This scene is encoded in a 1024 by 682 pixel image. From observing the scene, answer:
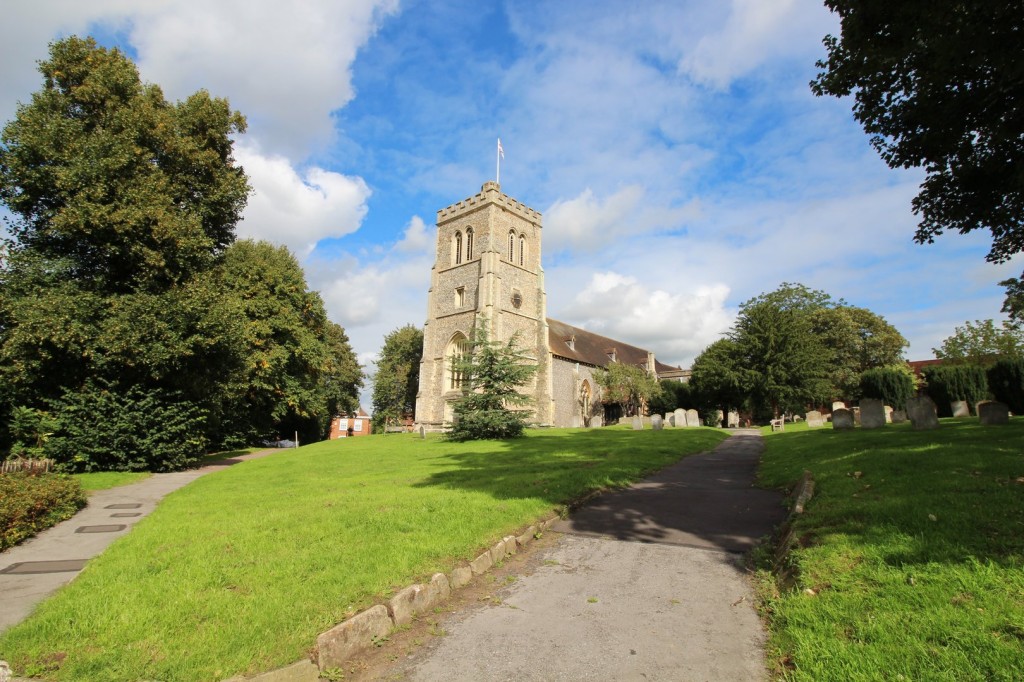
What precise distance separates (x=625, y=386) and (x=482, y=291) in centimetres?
1521

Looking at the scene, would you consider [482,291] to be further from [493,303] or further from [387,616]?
[387,616]

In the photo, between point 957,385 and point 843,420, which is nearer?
point 843,420

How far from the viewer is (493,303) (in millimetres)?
36031

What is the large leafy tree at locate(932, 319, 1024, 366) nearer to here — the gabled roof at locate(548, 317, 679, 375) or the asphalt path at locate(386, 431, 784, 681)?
the gabled roof at locate(548, 317, 679, 375)

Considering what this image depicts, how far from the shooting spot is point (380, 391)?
1950 inches

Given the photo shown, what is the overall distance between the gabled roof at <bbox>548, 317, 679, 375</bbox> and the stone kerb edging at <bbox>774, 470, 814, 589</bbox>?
32878 mm

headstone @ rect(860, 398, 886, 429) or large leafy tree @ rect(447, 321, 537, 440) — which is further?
large leafy tree @ rect(447, 321, 537, 440)

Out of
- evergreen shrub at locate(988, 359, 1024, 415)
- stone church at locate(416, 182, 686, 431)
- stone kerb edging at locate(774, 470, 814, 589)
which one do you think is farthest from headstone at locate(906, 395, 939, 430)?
stone church at locate(416, 182, 686, 431)

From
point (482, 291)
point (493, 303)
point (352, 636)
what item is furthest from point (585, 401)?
point (352, 636)

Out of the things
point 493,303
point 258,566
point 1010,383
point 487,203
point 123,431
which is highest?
point 487,203

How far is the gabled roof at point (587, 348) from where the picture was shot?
43728 mm

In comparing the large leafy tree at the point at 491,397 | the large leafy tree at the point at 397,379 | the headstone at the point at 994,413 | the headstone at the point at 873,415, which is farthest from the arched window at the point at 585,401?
the headstone at the point at 994,413

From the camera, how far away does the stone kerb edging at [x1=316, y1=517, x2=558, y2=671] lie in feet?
11.8

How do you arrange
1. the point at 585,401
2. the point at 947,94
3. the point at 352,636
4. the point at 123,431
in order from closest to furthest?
the point at 352,636 < the point at 947,94 < the point at 123,431 < the point at 585,401
